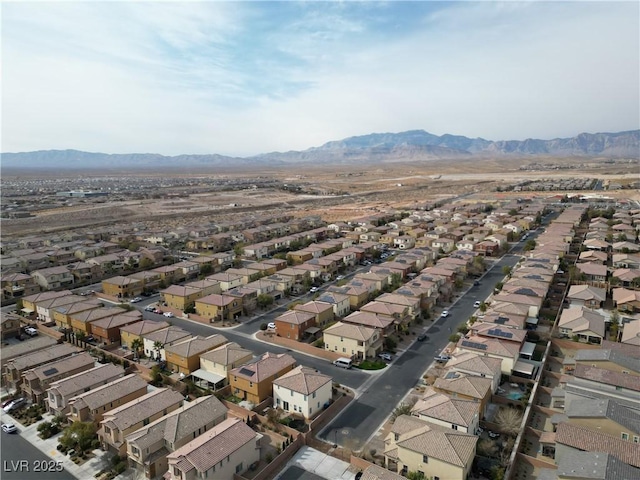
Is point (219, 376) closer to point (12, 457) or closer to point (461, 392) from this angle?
point (12, 457)

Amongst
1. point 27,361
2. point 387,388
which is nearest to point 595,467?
point 387,388

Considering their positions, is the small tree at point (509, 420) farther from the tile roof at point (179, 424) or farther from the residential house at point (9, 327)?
the residential house at point (9, 327)

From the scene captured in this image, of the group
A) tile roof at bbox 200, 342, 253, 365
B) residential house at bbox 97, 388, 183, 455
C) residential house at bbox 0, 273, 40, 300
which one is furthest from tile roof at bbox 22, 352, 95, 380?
residential house at bbox 0, 273, 40, 300

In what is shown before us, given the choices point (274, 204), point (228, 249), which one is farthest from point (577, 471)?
point (274, 204)

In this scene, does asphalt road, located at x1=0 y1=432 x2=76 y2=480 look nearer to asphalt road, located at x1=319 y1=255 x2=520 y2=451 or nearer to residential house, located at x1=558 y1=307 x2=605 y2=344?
asphalt road, located at x1=319 y1=255 x2=520 y2=451

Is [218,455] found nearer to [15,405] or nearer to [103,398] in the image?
[103,398]

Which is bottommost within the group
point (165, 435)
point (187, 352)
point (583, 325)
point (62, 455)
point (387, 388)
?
point (387, 388)
